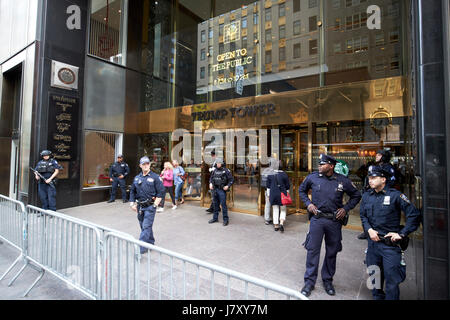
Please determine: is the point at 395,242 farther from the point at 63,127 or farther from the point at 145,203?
the point at 63,127

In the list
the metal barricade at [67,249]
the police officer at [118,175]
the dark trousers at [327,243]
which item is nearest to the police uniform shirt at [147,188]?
the metal barricade at [67,249]

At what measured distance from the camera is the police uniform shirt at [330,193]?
11.5ft

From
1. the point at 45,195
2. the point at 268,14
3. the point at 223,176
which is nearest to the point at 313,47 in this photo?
the point at 268,14

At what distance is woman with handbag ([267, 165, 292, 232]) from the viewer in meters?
6.21

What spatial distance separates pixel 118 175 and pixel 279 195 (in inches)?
270

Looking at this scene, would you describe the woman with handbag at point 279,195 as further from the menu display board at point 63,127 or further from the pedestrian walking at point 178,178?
the menu display board at point 63,127

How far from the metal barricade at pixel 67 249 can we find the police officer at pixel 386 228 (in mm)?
→ 3425

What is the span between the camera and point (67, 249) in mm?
3260

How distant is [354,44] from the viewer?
22.0 feet

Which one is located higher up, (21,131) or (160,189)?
(21,131)
